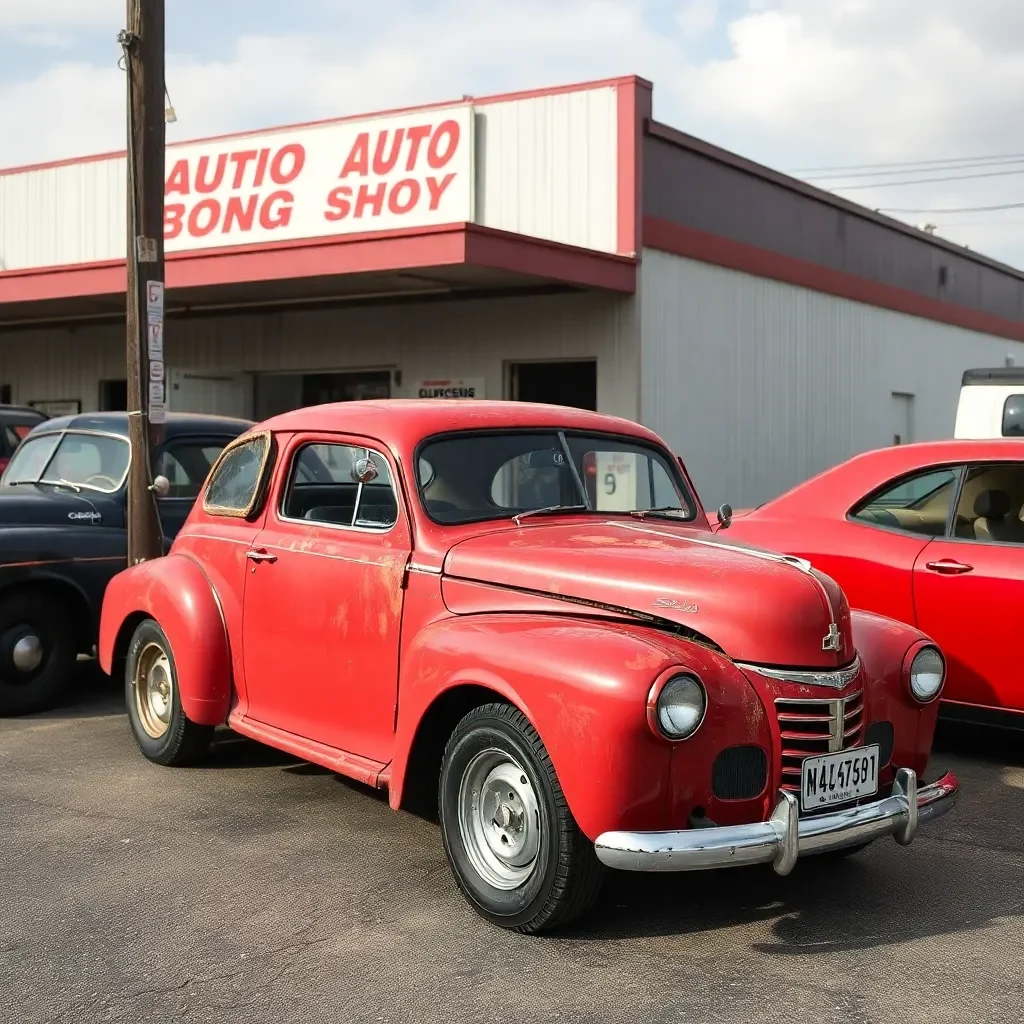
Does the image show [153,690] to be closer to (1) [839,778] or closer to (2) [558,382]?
(1) [839,778]

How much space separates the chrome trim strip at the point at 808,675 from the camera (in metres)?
4.14

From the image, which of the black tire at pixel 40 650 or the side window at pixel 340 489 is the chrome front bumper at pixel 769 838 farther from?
the black tire at pixel 40 650

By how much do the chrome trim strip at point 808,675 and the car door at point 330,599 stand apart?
1430mm

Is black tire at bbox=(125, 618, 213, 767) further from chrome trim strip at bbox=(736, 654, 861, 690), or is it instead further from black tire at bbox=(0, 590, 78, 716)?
chrome trim strip at bbox=(736, 654, 861, 690)

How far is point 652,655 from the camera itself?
3.94m

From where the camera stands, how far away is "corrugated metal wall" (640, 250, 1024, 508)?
15180 mm

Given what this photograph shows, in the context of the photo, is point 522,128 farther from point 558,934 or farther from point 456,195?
point 558,934

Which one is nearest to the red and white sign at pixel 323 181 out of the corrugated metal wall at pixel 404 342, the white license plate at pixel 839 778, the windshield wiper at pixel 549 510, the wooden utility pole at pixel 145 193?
the corrugated metal wall at pixel 404 342

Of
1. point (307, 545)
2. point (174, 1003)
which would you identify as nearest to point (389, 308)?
point (307, 545)

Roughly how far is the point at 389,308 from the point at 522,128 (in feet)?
9.23

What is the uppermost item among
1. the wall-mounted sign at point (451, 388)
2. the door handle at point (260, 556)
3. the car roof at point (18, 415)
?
the wall-mounted sign at point (451, 388)

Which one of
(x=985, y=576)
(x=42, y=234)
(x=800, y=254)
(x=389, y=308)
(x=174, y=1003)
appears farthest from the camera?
(x=42, y=234)

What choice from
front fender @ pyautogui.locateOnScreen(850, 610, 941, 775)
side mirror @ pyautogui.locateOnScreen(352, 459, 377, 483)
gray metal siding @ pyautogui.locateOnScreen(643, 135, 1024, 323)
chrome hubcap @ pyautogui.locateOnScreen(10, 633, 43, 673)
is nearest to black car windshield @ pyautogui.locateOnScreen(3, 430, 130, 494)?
chrome hubcap @ pyautogui.locateOnScreen(10, 633, 43, 673)

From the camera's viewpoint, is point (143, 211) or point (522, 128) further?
point (522, 128)
